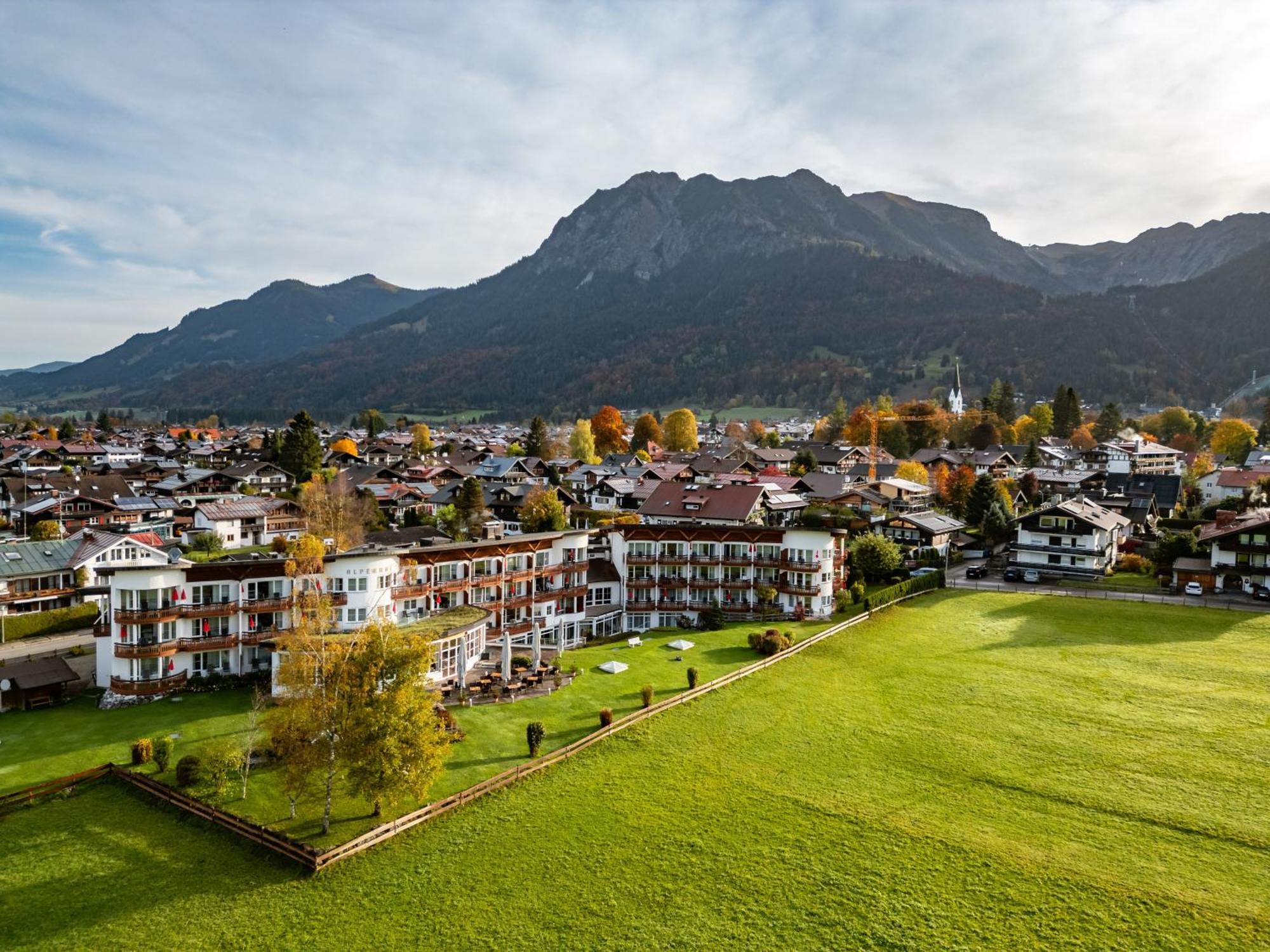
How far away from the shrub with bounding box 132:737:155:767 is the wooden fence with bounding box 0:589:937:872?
61 centimetres

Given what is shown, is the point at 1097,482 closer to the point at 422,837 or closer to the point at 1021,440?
the point at 1021,440

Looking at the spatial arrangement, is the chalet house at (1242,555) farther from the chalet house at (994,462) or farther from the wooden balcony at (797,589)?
the chalet house at (994,462)

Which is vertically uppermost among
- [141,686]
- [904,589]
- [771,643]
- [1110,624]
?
[904,589]

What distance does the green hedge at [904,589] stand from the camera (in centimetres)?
5994

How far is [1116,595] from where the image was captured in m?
63.4

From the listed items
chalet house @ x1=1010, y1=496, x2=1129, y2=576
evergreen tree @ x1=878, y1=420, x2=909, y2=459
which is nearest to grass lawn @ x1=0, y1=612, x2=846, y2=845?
chalet house @ x1=1010, y1=496, x2=1129, y2=576

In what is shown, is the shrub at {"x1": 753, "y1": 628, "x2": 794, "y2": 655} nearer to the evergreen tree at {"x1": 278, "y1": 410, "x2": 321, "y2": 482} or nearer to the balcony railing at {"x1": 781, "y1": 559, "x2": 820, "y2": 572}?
the balcony railing at {"x1": 781, "y1": 559, "x2": 820, "y2": 572}

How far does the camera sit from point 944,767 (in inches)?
1305

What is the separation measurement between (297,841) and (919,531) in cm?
6533

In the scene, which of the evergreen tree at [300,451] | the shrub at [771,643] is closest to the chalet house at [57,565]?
the shrub at [771,643]

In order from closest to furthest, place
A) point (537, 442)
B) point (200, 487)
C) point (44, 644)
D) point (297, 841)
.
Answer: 1. point (297, 841)
2. point (44, 644)
3. point (200, 487)
4. point (537, 442)

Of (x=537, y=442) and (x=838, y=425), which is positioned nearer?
(x=537, y=442)

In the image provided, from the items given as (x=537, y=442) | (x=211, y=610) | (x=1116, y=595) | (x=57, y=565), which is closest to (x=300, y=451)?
(x=537, y=442)

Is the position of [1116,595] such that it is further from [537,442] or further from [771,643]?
[537,442]
